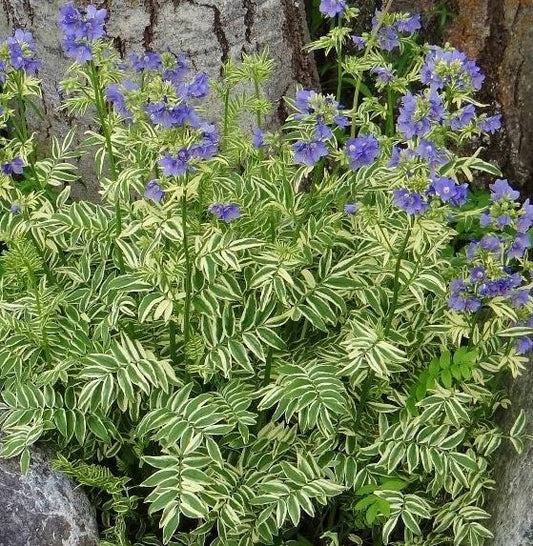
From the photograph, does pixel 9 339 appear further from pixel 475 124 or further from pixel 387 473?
pixel 475 124

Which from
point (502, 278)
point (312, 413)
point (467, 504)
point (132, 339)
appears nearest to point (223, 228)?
point (132, 339)

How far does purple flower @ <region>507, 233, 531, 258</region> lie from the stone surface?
128 cm

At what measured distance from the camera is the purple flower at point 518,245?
6.72 feet

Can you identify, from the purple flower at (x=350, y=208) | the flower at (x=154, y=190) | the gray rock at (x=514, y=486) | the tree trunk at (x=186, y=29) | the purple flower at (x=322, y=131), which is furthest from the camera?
the tree trunk at (x=186, y=29)

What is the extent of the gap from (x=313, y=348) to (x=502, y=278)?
0.62 metres

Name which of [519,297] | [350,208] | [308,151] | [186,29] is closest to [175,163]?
[308,151]

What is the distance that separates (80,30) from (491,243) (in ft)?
3.53

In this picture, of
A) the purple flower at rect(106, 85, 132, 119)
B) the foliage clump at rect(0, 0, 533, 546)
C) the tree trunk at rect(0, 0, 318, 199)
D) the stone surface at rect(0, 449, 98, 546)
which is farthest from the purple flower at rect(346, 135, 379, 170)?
the stone surface at rect(0, 449, 98, 546)

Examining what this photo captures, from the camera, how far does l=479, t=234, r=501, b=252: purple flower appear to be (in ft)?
6.76

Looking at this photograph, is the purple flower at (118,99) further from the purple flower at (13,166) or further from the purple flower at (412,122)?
the purple flower at (412,122)

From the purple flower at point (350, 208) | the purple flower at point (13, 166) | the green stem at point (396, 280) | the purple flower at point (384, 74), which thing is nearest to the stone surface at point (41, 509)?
the purple flower at point (13, 166)

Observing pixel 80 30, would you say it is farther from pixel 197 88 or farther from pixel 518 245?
pixel 518 245

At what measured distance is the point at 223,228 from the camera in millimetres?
2375

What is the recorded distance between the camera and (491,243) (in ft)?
6.76
